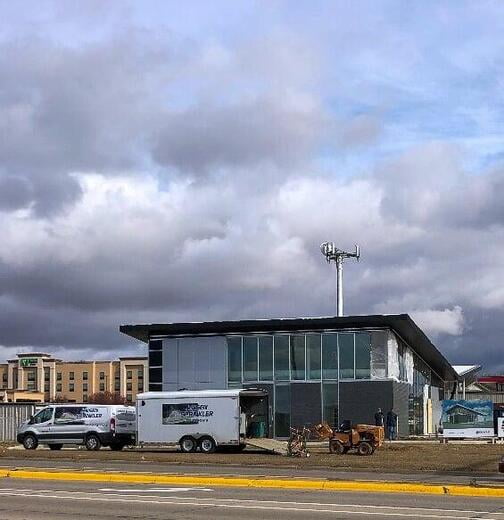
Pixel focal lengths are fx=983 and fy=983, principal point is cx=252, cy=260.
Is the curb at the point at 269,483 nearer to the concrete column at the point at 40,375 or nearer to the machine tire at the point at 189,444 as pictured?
the machine tire at the point at 189,444

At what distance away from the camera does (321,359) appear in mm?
51281

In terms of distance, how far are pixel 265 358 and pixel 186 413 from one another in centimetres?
1463

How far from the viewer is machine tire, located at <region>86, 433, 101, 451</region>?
3972 centimetres

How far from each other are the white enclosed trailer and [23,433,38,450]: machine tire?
15.8 feet

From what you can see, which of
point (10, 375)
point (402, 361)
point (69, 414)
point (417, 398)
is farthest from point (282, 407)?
point (10, 375)

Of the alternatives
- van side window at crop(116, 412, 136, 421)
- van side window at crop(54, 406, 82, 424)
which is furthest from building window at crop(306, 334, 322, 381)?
van side window at crop(54, 406, 82, 424)

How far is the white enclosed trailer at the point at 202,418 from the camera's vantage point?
3716cm

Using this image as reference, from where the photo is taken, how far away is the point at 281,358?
5194 centimetres

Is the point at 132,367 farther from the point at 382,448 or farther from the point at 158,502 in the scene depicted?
the point at 158,502

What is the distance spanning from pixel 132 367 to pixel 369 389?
138776 millimetres

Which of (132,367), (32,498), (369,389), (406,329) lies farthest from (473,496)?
(132,367)

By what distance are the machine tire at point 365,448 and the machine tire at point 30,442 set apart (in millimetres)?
13702

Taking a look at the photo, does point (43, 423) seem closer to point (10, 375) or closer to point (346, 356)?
point (346, 356)

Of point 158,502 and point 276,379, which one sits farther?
point 276,379
